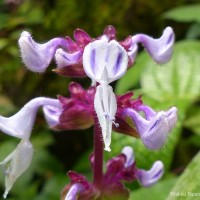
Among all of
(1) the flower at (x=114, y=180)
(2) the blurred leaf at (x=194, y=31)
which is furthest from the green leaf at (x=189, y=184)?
(2) the blurred leaf at (x=194, y=31)

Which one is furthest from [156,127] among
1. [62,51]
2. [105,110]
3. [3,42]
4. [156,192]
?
[3,42]

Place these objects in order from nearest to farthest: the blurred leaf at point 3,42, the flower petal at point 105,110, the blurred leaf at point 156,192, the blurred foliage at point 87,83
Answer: the flower petal at point 105,110 → the blurred leaf at point 156,192 → the blurred foliage at point 87,83 → the blurred leaf at point 3,42

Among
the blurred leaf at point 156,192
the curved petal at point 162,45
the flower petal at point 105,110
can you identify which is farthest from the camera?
the blurred leaf at point 156,192

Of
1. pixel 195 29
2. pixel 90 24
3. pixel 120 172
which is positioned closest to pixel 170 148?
pixel 120 172

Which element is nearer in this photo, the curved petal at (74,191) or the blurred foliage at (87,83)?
the curved petal at (74,191)

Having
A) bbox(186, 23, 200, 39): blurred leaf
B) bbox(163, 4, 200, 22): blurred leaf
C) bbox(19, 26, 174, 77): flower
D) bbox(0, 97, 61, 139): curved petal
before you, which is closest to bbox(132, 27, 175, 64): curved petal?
bbox(19, 26, 174, 77): flower

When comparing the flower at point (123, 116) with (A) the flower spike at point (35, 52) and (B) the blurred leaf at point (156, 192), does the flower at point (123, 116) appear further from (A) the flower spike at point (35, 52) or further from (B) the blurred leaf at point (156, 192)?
(B) the blurred leaf at point (156, 192)

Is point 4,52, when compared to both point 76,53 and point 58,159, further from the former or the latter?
point 76,53
